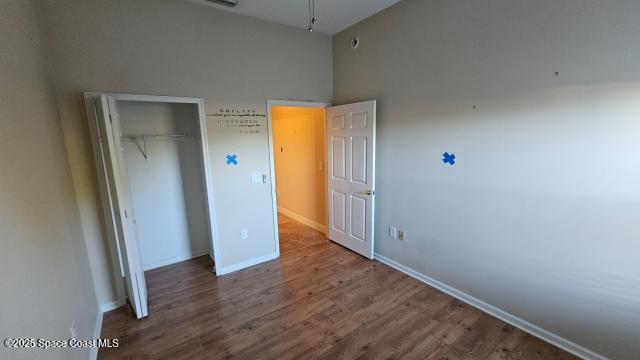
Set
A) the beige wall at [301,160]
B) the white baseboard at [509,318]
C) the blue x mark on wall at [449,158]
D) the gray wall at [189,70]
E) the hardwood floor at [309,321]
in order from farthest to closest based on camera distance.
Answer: the beige wall at [301,160] < the blue x mark on wall at [449,158] < the gray wall at [189,70] < the hardwood floor at [309,321] < the white baseboard at [509,318]

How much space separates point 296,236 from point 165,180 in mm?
2072

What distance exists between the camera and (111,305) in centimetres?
259

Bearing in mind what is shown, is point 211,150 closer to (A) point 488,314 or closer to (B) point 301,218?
(B) point 301,218

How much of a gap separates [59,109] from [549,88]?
3866mm

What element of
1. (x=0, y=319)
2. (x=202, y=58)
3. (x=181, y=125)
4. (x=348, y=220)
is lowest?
(x=348, y=220)

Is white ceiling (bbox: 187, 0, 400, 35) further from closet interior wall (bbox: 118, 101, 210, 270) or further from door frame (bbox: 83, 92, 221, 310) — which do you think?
closet interior wall (bbox: 118, 101, 210, 270)

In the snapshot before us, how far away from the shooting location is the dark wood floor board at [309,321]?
201 centimetres

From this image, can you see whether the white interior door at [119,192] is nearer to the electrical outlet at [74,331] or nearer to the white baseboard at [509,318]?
the electrical outlet at [74,331]

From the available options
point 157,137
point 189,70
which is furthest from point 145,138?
point 189,70

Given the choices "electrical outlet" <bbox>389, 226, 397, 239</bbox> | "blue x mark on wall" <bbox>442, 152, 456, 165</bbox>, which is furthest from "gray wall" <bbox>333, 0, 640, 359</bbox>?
"electrical outlet" <bbox>389, 226, 397, 239</bbox>

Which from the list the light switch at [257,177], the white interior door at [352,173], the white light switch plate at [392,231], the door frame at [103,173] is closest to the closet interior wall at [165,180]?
the door frame at [103,173]

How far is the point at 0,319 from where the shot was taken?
0.97 meters

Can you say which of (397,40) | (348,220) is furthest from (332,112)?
(348,220)

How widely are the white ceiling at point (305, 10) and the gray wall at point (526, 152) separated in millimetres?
227
